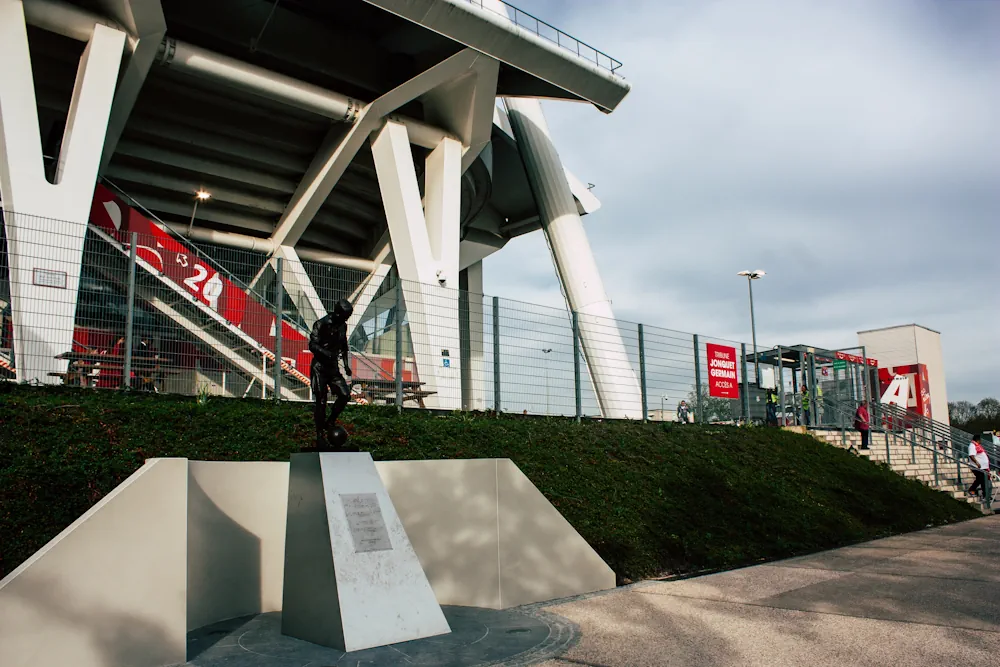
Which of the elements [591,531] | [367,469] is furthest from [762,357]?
[367,469]

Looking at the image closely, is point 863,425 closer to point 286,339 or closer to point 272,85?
point 286,339

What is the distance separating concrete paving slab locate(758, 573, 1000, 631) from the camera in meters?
5.74

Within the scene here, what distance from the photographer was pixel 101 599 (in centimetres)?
486

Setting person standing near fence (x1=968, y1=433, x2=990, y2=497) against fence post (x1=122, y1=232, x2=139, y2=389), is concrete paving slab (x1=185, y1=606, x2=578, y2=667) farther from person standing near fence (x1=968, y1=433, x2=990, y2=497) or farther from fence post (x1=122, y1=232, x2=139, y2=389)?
person standing near fence (x1=968, y1=433, x2=990, y2=497)

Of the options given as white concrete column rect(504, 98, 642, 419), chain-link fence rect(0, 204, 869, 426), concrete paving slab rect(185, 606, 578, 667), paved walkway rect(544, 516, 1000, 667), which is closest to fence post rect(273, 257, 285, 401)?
chain-link fence rect(0, 204, 869, 426)

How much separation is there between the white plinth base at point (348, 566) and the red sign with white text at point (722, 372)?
1204 centimetres

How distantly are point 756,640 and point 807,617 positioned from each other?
89 cm

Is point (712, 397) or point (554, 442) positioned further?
point (712, 397)

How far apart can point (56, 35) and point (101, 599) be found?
49.5ft

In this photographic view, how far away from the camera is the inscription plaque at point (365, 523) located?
5.79 meters

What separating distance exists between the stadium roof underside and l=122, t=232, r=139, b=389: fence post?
6324mm

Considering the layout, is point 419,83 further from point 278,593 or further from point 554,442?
point 278,593

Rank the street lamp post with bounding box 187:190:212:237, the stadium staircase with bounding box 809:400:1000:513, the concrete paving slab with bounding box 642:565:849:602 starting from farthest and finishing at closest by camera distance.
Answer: the street lamp post with bounding box 187:190:212:237, the stadium staircase with bounding box 809:400:1000:513, the concrete paving slab with bounding box 642:565:849:602

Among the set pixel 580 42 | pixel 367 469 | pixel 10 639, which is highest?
pixel 580 42
